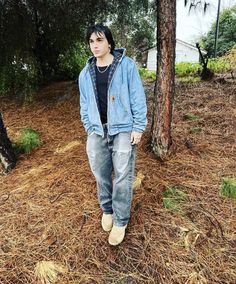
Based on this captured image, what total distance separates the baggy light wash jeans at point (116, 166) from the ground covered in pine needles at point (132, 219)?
0.28 meters

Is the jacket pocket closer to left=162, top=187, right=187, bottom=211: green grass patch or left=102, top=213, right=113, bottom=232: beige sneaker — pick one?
left=102, top=213, right=113, bottom=232: beige sneaker

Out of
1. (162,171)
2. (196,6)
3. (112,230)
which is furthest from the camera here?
(196,6)

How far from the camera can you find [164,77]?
3.20 meters

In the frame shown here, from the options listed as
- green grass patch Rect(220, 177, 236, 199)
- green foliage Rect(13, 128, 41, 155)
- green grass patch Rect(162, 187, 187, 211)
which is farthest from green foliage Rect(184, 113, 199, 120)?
green foliage Rect(13, 128, 41, 155)

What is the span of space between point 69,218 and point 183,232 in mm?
894

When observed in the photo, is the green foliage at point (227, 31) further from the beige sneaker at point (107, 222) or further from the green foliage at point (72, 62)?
the beige sneaker at point (107, 222)

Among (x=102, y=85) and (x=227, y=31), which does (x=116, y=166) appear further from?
(x=227, y=31)

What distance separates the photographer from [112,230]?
2363 mm

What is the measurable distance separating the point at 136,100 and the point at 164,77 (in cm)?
119

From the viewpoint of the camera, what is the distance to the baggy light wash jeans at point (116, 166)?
7.11 feet

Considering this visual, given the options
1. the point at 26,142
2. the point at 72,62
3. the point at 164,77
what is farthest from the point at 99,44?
the point at 72,62

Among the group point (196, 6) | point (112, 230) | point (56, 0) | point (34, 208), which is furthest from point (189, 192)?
point (56, 0)

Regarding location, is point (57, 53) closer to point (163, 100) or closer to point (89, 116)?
point (163, 100)

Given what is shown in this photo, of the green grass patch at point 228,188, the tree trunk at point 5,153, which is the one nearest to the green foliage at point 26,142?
the tree trunk at point 5,153
